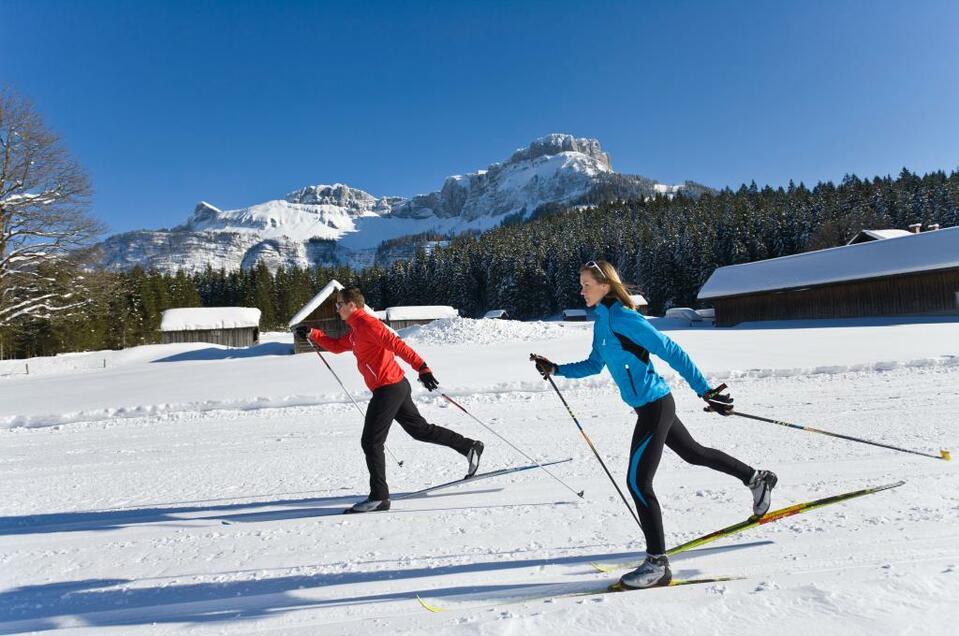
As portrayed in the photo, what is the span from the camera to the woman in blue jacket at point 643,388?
3.14 metres

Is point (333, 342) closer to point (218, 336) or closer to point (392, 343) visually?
point (392, 343)

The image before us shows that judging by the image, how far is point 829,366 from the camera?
12.3m

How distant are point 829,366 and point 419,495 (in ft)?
38.0

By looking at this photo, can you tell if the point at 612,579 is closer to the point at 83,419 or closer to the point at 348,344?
the point at 348,344

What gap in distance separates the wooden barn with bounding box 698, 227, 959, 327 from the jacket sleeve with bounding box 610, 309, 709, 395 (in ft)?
116

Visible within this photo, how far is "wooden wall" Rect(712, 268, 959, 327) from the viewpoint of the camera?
29000mm

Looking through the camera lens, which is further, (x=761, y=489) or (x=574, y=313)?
(x=574, y=313)

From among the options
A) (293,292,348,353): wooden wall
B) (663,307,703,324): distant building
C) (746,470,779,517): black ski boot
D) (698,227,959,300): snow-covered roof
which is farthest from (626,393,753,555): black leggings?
(663,307,703,324): distant building

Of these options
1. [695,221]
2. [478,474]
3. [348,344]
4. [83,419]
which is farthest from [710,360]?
[695,221]

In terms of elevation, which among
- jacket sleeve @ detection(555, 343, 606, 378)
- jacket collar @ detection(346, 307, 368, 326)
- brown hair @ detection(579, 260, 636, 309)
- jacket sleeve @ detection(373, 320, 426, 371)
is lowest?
jacket sleeve @ detection(555, 343, 606, 378)

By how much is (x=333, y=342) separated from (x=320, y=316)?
96.6ft

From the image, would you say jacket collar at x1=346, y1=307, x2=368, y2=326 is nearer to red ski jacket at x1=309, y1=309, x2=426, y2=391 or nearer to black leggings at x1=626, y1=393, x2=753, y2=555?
red ski jacket at x1=309, y1=309, x2=426, y2=391

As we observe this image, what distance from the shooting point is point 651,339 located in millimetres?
3197

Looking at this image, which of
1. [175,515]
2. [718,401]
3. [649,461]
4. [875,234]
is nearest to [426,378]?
[649,461]
